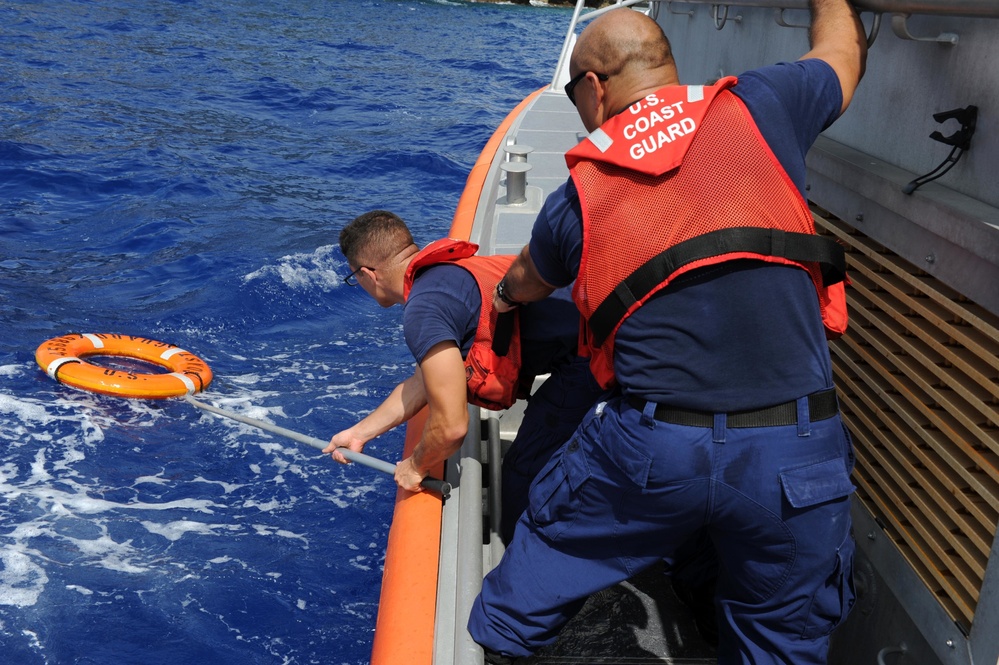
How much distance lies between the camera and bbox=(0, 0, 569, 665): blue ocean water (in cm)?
445

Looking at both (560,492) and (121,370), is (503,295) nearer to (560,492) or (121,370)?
(560,492)

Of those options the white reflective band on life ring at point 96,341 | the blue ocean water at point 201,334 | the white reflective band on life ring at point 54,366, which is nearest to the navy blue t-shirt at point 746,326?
the blue ocean water at point 201,334

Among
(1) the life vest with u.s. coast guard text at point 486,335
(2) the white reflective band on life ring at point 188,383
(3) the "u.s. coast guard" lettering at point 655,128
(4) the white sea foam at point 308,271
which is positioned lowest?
(2) the white reflective band on life ring at point 188,383

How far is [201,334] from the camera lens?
7305 mm

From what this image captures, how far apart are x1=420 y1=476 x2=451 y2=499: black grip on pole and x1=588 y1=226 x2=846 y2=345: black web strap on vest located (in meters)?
1.26

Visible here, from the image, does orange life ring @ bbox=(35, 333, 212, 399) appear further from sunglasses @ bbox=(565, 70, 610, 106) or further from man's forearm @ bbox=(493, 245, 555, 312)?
sunglasses @ bbox=(565, 70, 610, 106)

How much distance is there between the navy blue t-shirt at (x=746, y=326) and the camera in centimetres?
192

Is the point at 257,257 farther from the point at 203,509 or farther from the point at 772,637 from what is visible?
the point at 772,637

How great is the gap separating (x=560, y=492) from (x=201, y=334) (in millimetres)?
5700

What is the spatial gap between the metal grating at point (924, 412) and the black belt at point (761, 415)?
16.1 inches

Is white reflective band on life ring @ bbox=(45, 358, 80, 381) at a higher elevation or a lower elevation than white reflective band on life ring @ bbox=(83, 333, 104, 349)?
lower

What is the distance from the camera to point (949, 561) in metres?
2.23

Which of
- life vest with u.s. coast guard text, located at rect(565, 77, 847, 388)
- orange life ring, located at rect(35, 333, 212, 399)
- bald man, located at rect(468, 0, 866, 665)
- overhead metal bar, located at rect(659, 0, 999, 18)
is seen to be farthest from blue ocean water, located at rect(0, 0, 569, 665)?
overhead metal bar, located at rect(659, 0, 999, 18)

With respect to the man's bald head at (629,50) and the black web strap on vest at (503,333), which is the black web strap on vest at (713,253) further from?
the black web strap on vest at (503,333)
